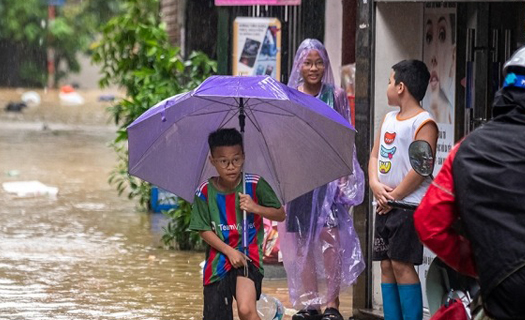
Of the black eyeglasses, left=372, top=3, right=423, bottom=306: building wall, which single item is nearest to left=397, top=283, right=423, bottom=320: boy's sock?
the black eyeglasses

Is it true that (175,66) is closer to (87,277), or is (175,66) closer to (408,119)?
(87,277)

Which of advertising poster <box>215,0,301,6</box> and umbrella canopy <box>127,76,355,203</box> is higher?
advertising poster <box>215,0,301,6</box>

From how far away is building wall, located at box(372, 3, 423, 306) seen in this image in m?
7.15

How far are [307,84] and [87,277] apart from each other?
2.94m

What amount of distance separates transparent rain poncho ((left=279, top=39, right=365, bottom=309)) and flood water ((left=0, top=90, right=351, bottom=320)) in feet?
1.60

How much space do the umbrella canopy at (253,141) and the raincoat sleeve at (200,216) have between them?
33 centimetres

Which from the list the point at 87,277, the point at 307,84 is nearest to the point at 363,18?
the point at 307,84

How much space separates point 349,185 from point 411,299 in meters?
1.25

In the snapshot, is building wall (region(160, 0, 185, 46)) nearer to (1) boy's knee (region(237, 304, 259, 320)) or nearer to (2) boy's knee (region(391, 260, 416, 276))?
(2) boy's knee (region(391, 260, 416, 276))

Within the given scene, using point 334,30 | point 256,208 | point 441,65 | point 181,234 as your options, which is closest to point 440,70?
point 441,65

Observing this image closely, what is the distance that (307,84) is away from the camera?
733 centimetres

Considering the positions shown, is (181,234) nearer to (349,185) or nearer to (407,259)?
(349,185)

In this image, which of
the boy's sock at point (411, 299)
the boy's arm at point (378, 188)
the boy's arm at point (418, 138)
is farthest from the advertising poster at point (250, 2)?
the boy's sock at point (411, 299)

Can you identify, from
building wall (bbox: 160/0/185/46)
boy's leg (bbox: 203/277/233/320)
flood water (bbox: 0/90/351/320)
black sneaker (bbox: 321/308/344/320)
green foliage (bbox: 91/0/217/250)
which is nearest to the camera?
boy's leg (bbox: 203/277/233/320)
